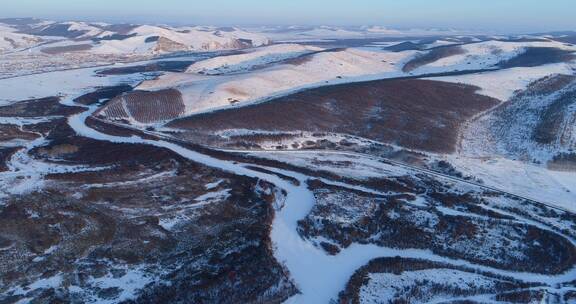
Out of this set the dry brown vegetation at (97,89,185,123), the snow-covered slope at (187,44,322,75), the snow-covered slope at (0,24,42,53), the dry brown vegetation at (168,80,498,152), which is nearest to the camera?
the dry brown vegetation at (168,80,498,152)

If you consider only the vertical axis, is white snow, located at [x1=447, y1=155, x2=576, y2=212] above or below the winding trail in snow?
above

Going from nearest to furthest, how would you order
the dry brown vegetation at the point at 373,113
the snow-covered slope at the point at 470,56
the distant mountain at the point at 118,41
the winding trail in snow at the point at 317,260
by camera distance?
1. the winding trail in snow at the point at 317,260
2. the dry brown vegetation at the point at 373,113
3. the snow-covered slope at the point at 470,56
4. the distant mountain at the point at 118,41

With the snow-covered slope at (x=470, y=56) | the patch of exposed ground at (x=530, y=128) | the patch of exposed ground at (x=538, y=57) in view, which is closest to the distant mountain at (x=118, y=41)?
the snow-covered slope at (x=470, y=56)

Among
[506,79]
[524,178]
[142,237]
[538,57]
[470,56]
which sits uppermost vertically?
[538,57]

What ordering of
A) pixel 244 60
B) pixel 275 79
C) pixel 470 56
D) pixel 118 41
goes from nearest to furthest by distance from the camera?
1. pixel 275 79
2. pixel 470 56
3. pixel 244 60
4. pixel 118 41

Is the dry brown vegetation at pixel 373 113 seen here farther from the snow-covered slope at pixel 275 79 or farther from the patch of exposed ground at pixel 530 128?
the snow-covered slope at pixel 275 79

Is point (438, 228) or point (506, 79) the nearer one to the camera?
point (438, 228)

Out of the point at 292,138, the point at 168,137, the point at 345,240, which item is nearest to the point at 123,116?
the point at 168,137

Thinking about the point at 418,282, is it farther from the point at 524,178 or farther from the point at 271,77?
the point at 271,77

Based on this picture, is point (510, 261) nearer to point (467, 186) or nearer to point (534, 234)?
point (534, 234)

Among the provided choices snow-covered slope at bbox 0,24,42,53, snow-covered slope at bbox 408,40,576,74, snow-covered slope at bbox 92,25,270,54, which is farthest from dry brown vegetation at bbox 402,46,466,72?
snow-covered slope at bbox 0,24,42,53

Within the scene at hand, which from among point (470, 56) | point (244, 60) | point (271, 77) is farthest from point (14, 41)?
point (470, 56)

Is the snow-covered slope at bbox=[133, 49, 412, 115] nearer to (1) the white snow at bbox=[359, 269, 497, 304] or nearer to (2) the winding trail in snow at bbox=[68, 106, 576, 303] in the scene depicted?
(2) the winding trail in snow at bbox=[68, 106, 576, 303]
